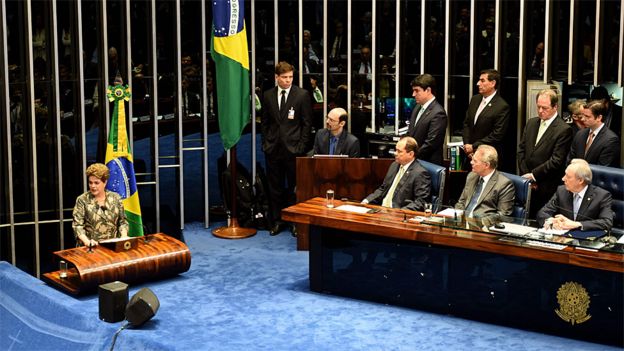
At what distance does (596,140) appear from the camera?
22.4ft

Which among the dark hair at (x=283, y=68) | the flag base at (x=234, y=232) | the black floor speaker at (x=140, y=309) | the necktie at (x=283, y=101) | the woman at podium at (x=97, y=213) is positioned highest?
the dark hair at (x=283, y=68)

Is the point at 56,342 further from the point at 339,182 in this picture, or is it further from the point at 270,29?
the point at 270,29

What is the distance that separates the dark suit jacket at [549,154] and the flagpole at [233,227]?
A: 8.61ft

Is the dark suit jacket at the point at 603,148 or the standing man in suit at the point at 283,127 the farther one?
the standing man in suit at the point at 283,127

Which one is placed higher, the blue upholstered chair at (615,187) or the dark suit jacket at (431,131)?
the dark suit jacket at (431,131)

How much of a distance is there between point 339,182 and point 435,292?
5.32ft

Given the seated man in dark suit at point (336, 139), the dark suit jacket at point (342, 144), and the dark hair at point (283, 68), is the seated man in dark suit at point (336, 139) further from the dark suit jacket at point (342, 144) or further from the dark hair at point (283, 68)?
the dark hair at point (283, 68)

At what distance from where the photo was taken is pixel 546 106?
22.9 feet

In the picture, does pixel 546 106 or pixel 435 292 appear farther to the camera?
pixel 546 106

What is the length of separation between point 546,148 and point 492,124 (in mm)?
566

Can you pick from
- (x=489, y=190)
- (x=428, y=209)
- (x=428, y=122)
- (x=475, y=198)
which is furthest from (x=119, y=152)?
(x=489, y=190)

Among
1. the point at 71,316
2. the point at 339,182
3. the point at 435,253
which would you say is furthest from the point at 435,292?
the point at 71,316

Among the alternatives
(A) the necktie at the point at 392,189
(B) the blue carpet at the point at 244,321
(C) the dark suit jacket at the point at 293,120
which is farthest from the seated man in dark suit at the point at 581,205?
(C) the dark suit jacket at the point at 293,120

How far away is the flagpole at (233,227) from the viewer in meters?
8.36
